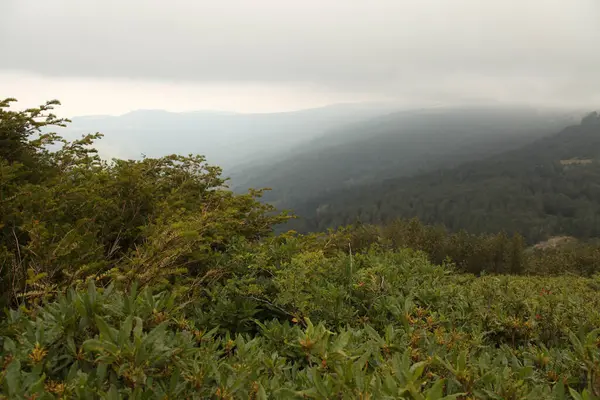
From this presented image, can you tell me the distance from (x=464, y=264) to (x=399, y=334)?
45.9 m

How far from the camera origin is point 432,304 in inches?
178

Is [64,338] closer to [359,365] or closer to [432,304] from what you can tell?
[359,365]

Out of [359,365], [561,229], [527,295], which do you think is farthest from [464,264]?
[561,229]

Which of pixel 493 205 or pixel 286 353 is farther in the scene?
pixel 493 205

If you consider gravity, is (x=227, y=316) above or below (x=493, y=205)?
above

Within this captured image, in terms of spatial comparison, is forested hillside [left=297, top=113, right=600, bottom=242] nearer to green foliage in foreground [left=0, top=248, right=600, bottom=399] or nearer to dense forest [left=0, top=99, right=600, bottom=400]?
dense forest [left=0, top=99, right=600, bottom=400]

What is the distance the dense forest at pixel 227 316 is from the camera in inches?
80.2

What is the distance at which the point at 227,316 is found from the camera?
4.22 m

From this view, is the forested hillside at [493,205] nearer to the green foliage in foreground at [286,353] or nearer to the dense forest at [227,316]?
the dense forest at [227,316]

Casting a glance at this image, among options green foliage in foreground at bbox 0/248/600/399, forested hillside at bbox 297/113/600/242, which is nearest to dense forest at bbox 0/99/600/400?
green foliage in foreground at bbox 0/248/600/399

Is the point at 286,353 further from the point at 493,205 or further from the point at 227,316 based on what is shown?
the point at 493,205

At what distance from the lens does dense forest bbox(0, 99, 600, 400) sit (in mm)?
2037

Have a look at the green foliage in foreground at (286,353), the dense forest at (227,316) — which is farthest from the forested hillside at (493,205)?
the green foliage in foreground at (286,353)

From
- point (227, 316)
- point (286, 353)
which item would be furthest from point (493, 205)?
point (286, 353)
